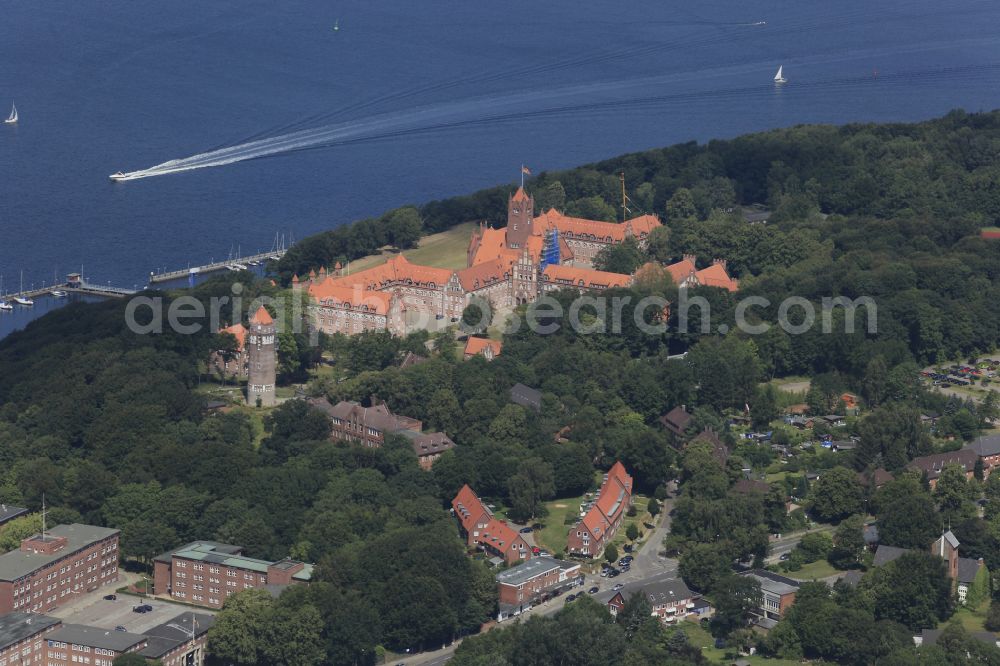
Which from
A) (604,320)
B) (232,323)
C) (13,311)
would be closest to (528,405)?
(604,320)

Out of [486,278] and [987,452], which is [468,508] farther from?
[486,278]

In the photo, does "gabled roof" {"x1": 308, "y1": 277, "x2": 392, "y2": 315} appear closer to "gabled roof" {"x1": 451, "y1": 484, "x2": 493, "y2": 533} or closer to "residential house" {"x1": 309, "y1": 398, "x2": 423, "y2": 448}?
"residential house" {"x1": 309, "y1": 398, "x2": 423, "y2": 448}

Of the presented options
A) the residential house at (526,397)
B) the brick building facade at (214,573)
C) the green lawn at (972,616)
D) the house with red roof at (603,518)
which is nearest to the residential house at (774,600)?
the green lawn at (972,616)

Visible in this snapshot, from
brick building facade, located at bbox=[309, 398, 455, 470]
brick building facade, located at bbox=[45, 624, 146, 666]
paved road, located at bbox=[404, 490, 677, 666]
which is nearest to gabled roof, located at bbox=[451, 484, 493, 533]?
brick building facade, located at bbox=[309, 398, 455, 470]

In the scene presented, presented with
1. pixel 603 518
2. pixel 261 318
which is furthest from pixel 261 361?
pixel 603 518

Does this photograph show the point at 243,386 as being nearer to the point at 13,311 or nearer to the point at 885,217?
the point at 13,311
